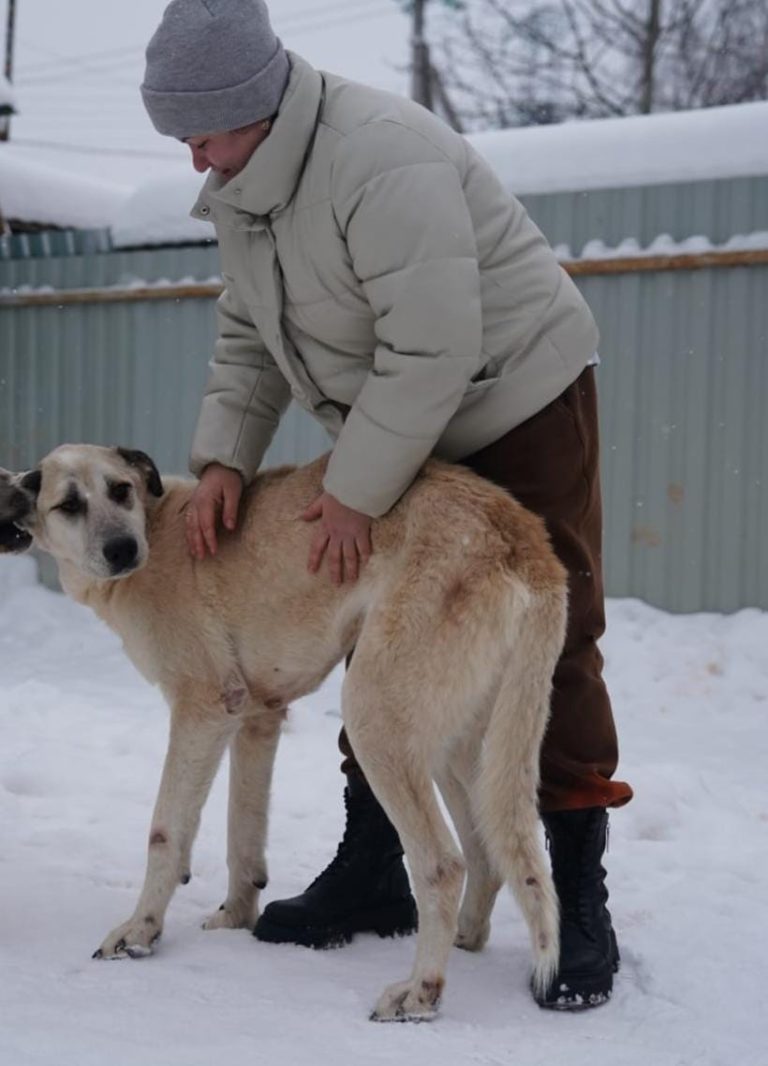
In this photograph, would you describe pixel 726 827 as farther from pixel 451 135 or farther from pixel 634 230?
pixel 634 230

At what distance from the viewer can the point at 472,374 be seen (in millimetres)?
2672

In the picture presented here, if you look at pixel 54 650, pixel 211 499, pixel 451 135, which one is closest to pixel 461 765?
pixel 211 499

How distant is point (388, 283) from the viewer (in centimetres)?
262

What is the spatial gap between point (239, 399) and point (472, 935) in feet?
4.69

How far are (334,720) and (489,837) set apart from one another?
10.3 feet

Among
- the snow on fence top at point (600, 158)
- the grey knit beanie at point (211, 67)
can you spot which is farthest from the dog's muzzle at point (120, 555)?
the snow on fence top at point (600, 158)

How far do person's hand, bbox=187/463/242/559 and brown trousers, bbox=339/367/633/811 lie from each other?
0.58 m

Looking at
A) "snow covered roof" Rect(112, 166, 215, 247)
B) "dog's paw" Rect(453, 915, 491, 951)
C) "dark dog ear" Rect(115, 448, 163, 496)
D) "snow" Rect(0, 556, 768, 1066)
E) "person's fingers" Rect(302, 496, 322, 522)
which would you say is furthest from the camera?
"snow covered roof" Rect(112, 166, 215, 247)

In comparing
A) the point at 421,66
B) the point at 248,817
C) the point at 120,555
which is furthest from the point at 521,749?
the point at 421,66

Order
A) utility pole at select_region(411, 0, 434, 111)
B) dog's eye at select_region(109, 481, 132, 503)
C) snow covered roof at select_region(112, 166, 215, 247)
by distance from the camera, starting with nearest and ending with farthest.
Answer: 1. dog's eye at select_region(109, 481, 132, 503)
2. snow covered roof at select_region(112, 166, 215, 247)
3. utility pole at select_region(411, 0, 434, 111)

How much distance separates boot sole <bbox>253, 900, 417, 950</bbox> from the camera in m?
3.04

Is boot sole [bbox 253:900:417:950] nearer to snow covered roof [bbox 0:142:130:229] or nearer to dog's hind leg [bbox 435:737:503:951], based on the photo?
dog's hind leg [bbox 435:737:503:951]

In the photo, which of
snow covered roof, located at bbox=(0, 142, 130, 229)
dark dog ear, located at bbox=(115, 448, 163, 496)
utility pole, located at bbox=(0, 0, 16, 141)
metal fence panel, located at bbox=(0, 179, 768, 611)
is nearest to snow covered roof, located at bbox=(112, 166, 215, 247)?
snow covered roof, located at bbox=(0, 142, 130, 229)

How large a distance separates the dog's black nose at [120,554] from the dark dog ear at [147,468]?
32cm
